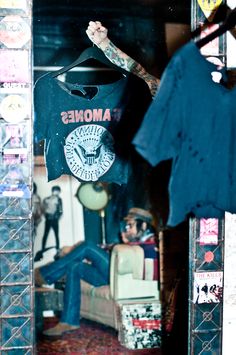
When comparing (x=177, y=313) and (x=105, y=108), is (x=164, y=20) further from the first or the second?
(x=177, y=313)

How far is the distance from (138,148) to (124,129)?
1663mm

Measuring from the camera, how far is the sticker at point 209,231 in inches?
177

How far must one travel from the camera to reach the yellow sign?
4.39m

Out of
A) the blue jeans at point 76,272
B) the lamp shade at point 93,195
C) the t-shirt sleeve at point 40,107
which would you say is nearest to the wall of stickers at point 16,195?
the t-shirt sleeve at point 40,107

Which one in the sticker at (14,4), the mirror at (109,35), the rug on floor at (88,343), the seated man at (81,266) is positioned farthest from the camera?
the mirror at (109,35)

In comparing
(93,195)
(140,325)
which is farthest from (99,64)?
(140,325)

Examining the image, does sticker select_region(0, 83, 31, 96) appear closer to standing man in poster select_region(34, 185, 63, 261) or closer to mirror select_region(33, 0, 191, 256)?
mirror select_region(33, 0, 191, 256)

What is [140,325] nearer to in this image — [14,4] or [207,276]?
[207,276]

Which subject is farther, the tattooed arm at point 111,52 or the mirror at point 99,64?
the mirror at point 99,64

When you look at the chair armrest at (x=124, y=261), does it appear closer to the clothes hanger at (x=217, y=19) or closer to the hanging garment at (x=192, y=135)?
the hanging garment at (x=192, y=135)

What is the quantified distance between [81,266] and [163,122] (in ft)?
14.5

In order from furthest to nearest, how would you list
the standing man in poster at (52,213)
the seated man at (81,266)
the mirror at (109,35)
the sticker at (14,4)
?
the standing man in poster at (52,213)
the mirror at (109,35)
the seated man at (81,266)
the sticker at (14,4)

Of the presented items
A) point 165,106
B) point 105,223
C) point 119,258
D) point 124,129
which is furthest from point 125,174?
point 105,223

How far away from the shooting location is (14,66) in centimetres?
415
